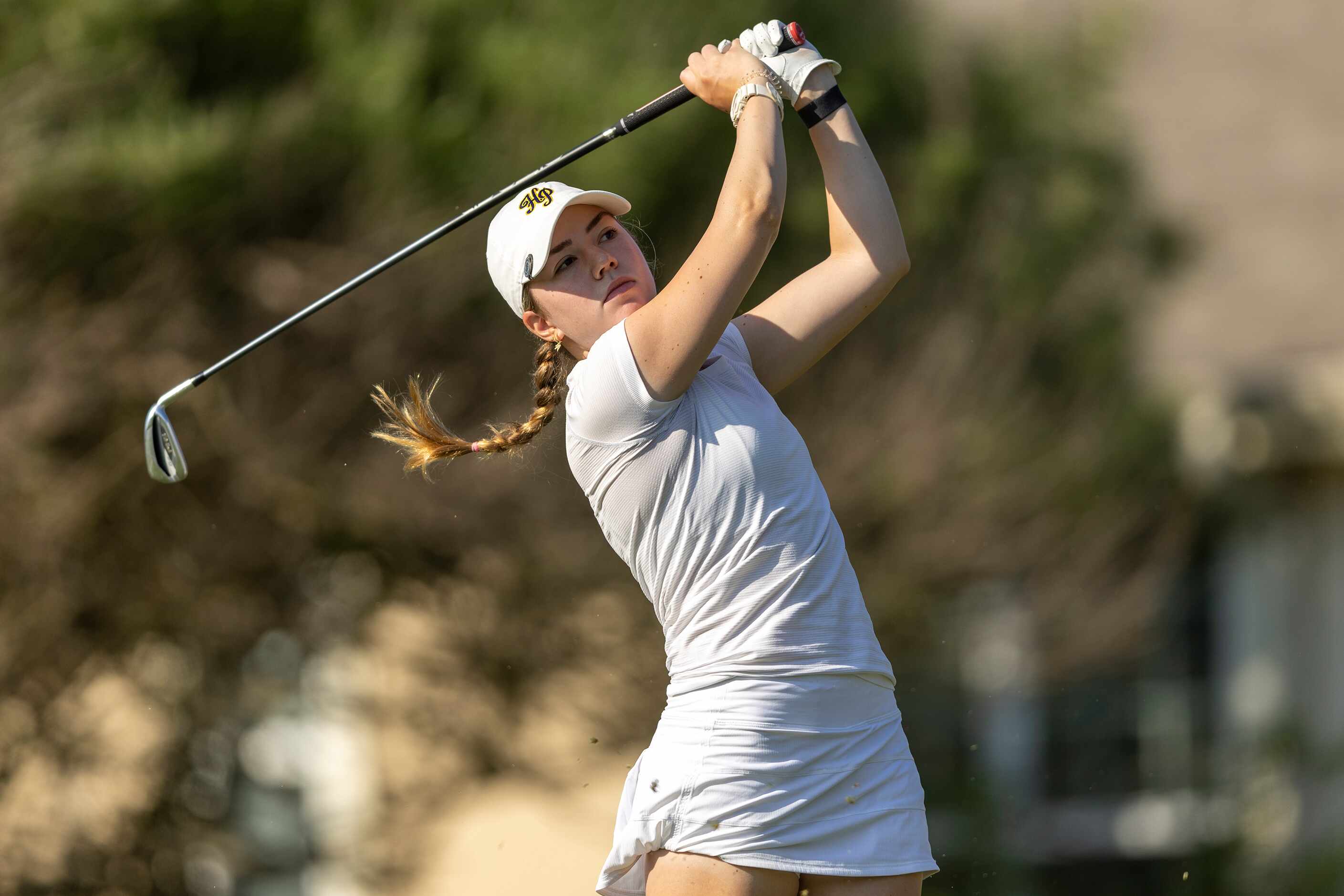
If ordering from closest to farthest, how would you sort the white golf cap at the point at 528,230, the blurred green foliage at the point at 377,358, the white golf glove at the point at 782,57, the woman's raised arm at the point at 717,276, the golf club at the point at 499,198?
the woman's raised arm at the point at 717,276
the white golf cap at the point at 528,230
the white golf glove at the point at 782,57
the golf club at the point at 499,198
the blurred green foliage at the point at 377,358

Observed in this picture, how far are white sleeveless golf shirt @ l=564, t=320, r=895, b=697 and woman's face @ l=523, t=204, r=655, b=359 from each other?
0.39 ft

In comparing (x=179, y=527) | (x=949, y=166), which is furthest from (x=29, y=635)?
(x=949, y=166)

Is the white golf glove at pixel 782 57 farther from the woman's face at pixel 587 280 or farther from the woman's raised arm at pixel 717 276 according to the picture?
the woman's face at pixel 587 280

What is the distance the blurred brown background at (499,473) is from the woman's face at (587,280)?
319 centimetres

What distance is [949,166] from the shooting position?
7.20 metres

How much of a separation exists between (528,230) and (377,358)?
3.97m

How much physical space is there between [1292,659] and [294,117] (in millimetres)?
5902

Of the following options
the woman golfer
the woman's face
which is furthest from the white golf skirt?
the woman's face

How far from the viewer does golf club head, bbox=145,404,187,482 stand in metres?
3.09

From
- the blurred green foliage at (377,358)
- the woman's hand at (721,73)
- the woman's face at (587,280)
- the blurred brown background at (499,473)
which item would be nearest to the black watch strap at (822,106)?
the woman's hand at (721,73)

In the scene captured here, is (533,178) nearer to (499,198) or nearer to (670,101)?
(499,198)

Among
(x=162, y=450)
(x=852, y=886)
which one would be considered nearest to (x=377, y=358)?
(x=162, y=450)

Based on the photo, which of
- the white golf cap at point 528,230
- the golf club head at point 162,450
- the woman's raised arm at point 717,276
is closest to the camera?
the woman's raised arm at point 717,276

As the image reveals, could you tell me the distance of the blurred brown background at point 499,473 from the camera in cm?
579
